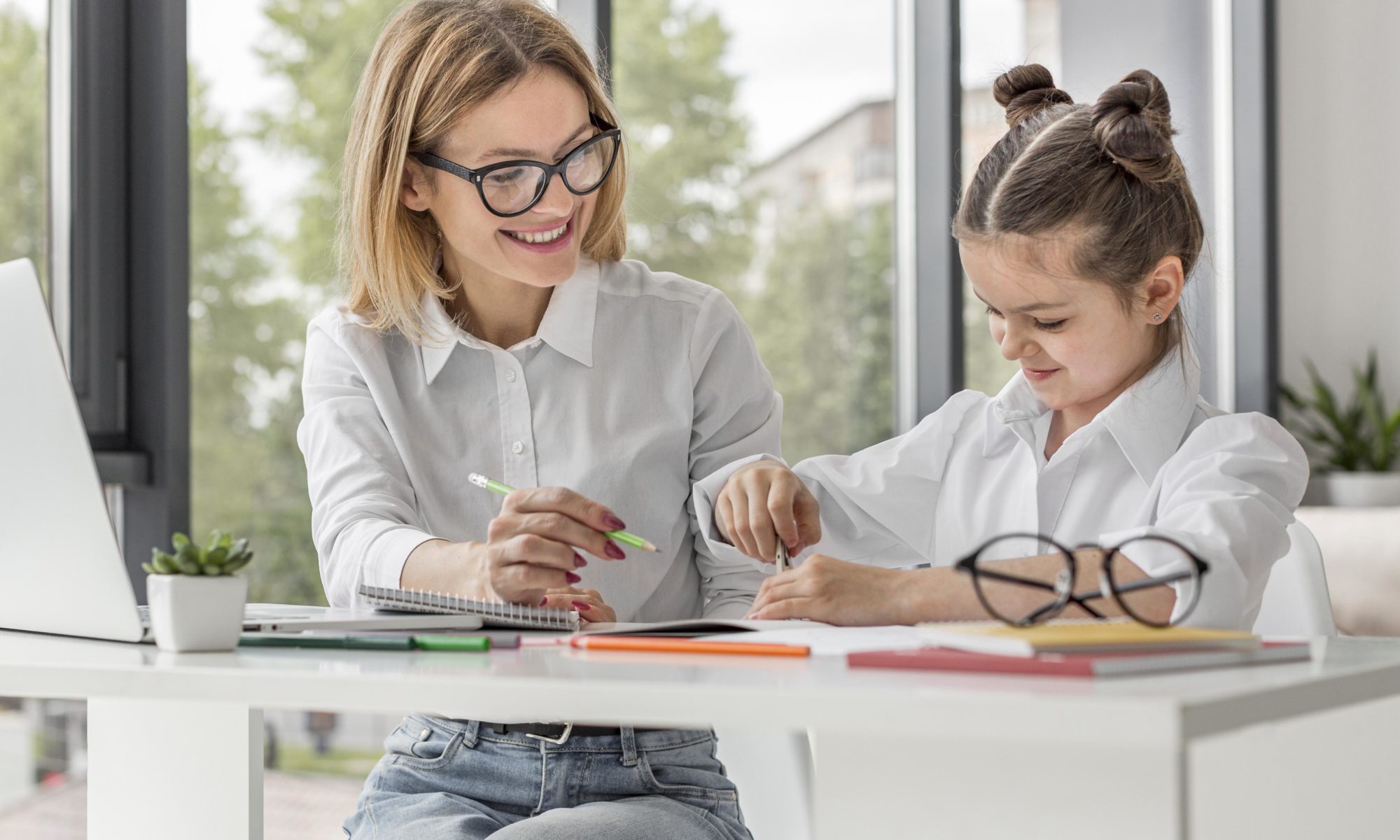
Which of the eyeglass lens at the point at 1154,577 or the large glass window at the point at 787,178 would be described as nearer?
the eyeglass lens at the point at 1154,577

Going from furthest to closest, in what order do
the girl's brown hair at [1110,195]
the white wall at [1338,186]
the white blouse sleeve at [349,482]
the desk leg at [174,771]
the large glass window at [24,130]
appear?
the white wall at [1338,186]
the large glass window at [24,130]
the girl's brown hair at [1110,195]
the white blouse sleeve at [349,482]
the desk leg at [174,771]

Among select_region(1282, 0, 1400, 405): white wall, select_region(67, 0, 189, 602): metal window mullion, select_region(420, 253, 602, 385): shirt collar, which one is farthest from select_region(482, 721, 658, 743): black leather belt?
select_region(1282, 0, 1400, 405): white wall

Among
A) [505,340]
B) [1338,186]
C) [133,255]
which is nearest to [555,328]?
[505,340]

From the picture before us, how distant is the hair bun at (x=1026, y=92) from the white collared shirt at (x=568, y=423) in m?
0.41

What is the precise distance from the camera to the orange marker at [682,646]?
835mm

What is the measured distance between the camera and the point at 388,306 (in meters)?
1.50

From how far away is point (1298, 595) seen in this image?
4.29 feet

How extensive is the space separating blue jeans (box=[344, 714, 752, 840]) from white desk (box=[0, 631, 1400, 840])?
33 centimetres

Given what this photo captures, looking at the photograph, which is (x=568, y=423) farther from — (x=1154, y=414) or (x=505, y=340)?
(x=1154, y=414)

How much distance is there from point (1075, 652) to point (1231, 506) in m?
0.44

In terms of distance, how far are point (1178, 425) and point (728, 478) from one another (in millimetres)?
454

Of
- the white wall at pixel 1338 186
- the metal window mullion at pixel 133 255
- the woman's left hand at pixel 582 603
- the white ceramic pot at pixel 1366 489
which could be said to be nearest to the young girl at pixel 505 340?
the woman's left hand at pixel 582 603

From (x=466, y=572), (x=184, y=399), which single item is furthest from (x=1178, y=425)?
(x=184, y=399)

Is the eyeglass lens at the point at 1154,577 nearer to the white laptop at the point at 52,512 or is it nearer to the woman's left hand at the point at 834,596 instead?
the woman's left hand at the point at 834,596
